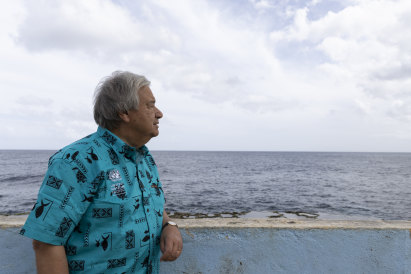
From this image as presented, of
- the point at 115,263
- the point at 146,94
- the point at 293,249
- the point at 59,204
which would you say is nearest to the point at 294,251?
the point at 293,249

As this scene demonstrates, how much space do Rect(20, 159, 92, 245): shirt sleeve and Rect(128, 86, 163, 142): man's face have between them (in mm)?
423

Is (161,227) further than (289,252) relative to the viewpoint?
No

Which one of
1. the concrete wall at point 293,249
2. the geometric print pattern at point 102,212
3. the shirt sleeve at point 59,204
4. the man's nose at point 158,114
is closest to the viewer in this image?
the shirt sleeve at point 59,204

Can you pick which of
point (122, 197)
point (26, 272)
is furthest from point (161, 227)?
point (26, 272)

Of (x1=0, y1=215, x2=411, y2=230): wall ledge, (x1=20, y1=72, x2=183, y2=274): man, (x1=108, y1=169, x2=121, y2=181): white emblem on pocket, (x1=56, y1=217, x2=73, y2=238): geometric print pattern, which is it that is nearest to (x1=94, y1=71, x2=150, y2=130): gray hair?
(x1=20, y1=72, x2=183, y2=274): man

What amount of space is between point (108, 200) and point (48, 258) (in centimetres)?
35

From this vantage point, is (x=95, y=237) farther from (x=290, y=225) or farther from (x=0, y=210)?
(x=0, y=210)

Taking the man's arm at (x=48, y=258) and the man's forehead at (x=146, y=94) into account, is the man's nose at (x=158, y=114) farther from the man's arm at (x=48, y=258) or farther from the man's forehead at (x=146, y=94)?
the man's arm at (x=48, y=258)

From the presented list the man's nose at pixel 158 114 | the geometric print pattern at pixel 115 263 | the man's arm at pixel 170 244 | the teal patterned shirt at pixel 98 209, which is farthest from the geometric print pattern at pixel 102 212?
the man's nose at pixel 158 114

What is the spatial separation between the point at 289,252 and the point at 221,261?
1.63ft

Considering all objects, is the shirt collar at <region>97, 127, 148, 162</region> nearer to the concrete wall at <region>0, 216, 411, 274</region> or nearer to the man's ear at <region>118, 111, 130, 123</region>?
the man's ear at <region>118, 111, 130, 123</region>

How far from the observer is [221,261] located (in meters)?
2.15

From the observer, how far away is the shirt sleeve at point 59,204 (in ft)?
4.20

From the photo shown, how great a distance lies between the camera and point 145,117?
67.2 inches
